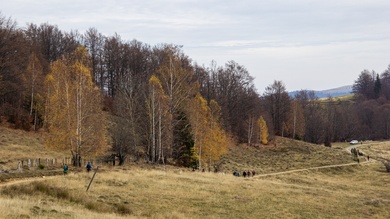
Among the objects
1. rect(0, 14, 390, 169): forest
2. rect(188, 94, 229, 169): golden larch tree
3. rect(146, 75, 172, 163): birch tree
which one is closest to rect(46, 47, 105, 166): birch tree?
rect(0, 14, 390, 169): forest

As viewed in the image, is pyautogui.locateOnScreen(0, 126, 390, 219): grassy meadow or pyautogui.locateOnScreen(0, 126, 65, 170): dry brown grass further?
pyautogui.locateOnScreen(0, 126, 65, 170): dry brown grass

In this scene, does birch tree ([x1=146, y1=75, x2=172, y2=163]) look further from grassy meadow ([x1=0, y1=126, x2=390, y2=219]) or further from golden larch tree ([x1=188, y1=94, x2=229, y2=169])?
golden larch tree ([x1=188, y1=94, x2=229, y2=169])

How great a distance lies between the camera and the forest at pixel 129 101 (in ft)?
112

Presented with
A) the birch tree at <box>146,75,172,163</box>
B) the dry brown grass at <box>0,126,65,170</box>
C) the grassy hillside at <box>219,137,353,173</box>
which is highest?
the birch tree at <box>146,75,172,163</box>

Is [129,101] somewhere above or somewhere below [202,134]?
above

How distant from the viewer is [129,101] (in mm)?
44969

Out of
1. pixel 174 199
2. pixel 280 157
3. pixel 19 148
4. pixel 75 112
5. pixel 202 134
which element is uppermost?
pixel 75 112

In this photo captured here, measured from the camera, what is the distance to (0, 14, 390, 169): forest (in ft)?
112

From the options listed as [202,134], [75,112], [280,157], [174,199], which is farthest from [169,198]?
[280,157]

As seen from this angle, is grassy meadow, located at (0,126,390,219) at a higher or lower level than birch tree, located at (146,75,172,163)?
lower

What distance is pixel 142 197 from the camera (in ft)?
82.6

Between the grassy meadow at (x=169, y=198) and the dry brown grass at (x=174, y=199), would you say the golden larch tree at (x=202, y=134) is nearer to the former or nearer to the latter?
the grassy meadow at (x=169, y=198)

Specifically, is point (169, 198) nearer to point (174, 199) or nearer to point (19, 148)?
point (174, 199)

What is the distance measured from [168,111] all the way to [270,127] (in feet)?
152
